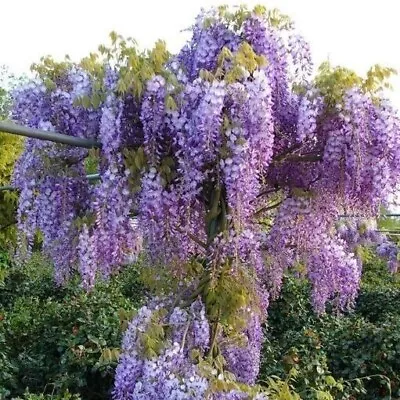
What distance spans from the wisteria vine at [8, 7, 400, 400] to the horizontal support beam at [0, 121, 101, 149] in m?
0.05

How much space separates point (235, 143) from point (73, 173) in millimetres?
657

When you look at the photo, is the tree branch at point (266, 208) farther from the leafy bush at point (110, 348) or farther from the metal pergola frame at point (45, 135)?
the leafy bush at point (110, 348)

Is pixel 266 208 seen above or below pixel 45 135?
below

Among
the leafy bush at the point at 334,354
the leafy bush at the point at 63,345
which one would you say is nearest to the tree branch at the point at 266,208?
the leafy bush at the point at 334,354

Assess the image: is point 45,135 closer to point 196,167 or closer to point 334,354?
point 196,167

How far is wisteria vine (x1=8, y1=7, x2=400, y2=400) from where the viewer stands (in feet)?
6.97

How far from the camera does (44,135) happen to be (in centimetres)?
189

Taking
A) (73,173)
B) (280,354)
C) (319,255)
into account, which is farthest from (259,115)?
(280,354)

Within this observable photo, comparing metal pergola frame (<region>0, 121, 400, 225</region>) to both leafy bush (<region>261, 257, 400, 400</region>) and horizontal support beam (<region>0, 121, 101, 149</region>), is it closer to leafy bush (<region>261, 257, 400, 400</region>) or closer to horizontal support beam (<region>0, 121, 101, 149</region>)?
horizontal support beam (<region>0, 121, 101, 149</region>)

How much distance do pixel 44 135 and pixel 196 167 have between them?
51 cm

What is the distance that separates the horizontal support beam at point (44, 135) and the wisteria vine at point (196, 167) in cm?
5

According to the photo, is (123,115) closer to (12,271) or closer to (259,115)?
(259,115)

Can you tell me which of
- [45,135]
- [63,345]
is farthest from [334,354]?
[45,135]

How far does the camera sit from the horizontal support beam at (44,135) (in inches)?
69.5
